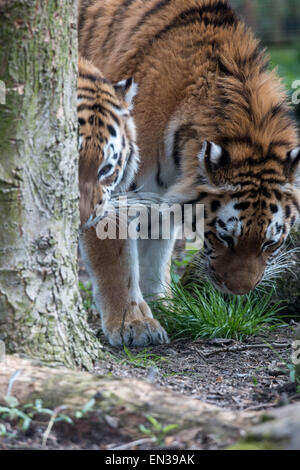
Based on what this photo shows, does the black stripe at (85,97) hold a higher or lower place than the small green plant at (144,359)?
higher

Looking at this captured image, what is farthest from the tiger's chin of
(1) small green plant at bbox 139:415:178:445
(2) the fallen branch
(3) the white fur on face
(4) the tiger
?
(1) small green plant at bbox 139:415:178:445

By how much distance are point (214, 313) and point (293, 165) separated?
0.89 m

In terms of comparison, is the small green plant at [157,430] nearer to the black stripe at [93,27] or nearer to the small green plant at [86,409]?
the small green plant at [86,409]

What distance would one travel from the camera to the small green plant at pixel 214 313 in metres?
3.69

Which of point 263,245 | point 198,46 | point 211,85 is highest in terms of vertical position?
point 198,46

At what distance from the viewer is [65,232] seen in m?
2.62

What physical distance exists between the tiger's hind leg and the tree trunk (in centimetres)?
A: 130

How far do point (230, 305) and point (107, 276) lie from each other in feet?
2.37

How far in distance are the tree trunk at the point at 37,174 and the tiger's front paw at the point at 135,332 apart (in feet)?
3.79

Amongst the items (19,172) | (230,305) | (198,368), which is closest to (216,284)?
(230,305)

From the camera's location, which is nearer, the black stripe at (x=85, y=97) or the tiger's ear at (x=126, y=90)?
the black stripe at (x=85, y=97)

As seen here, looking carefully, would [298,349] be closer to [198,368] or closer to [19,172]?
[198,368]

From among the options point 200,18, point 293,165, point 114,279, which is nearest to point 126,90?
point 200,18

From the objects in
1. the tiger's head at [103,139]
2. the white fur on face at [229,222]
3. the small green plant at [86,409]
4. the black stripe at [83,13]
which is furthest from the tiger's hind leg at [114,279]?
the small green plant at [86,409]
